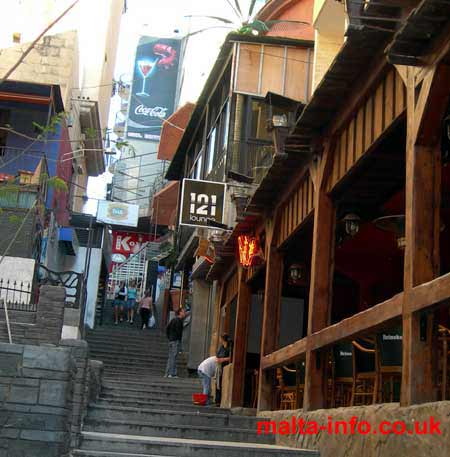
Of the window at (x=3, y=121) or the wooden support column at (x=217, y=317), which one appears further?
the window at (x=3, y=121)

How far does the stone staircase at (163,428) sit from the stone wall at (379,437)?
0.39 m

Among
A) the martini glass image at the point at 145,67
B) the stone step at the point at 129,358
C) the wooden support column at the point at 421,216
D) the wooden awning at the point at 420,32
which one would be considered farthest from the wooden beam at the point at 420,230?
the martini glass image at the point at 145,67

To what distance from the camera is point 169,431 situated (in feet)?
35.0

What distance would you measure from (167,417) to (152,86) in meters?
51.7

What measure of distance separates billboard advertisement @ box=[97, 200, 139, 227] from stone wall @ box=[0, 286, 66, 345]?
23747 mm

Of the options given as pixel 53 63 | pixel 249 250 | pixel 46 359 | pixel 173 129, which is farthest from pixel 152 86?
pixel 46 359

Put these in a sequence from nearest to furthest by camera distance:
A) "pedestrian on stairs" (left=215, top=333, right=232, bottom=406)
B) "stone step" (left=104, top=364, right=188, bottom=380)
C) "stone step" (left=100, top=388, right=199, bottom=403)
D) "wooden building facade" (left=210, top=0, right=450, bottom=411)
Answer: "wooden building facade" (left=210, top=0, right=450, bottom=411) < "stone step" (left=100, top=388, right=199, bottom=403) < "pedestrian on stairs" (left=215, top=333, right=232, bottom=406) < "stone step" (left=104, top=364, right=188, bottom=380)

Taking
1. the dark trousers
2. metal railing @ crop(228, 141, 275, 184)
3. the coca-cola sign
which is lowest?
the dark trousers

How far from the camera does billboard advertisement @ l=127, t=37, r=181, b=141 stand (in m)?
58.8

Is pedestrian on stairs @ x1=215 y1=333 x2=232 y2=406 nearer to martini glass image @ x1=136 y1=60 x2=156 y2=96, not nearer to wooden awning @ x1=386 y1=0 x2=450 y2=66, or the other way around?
wooden awning @ x1=386 y1=0 x2=450 y2=66

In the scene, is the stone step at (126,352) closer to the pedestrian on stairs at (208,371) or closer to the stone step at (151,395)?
the stone step at (151,395)

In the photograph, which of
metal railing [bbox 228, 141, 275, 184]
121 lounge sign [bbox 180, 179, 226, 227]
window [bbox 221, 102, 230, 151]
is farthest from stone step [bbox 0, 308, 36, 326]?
window [bbox 221, 102, 230, 151]

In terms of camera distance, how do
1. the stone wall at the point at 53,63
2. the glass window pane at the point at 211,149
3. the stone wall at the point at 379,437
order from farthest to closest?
the stone wall at the point at 53,63
the glass window pane at the point at 211,149
the stone wall at the point at 379,437

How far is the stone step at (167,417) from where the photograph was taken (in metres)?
11.8
